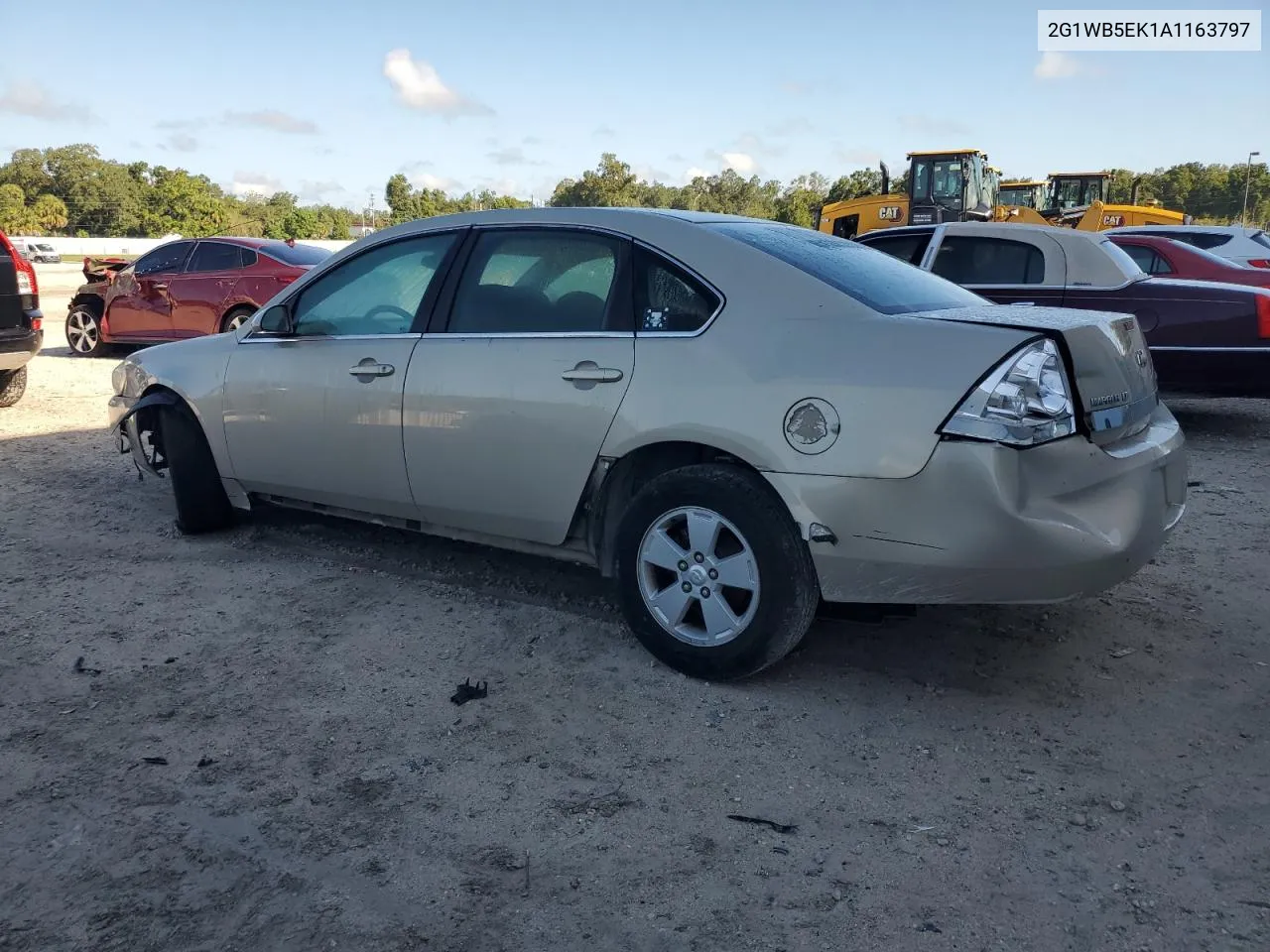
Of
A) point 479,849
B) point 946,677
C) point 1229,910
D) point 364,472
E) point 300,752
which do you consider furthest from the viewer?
point 364,472

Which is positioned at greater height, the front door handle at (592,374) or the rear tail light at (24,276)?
the rear tail light at (24,276)

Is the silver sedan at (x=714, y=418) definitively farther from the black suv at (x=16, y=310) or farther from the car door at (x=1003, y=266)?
the black suv at (x=16, y=310)

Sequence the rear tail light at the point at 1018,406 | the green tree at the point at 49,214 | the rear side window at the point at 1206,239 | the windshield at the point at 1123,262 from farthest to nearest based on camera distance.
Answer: the green tree at the point at 49,214, the rear side window at the point at 1206,239, the windshield at the point at 1123,262, the rear tail light at the point at 1018,406

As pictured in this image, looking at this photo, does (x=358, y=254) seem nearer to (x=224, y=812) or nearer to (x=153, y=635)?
(x=153, y=635)

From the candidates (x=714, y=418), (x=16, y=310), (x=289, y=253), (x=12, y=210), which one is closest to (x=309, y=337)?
(x=714, y=418)

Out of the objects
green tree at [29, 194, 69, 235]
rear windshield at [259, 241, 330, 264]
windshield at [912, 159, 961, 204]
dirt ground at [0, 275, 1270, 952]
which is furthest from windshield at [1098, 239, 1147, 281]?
green tree at [29, 194, 69, 235]

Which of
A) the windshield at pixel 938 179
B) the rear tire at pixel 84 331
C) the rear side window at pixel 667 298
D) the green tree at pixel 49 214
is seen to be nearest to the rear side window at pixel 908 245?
the rear side window at pixel 667 298

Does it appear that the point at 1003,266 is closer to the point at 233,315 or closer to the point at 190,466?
the point at 190,466

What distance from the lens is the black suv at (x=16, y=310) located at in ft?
27.2

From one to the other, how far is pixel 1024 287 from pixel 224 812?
6.92 meters

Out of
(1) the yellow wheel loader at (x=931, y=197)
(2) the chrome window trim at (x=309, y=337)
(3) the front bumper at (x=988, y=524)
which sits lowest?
(3) the front bumper at (x=988, y=524)

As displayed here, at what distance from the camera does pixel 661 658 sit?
3.61 meters

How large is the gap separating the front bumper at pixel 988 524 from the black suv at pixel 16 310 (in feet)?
25.2

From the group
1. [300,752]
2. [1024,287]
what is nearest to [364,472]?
[300,752]
